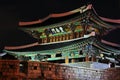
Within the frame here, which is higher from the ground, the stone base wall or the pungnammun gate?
the pungnammun gate

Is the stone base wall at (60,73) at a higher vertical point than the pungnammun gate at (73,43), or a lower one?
lower

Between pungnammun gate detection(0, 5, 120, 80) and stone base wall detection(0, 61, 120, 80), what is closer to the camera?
stone base wall detection(0, 61, 120, 80)

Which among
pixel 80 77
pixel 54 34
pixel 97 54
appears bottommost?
pixel 80 77

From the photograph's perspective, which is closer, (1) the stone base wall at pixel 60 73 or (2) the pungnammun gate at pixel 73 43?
(1) the stone base wall at pixel 60 73

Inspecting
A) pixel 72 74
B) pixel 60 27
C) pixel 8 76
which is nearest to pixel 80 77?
pixel 72 74

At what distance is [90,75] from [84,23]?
398 inches

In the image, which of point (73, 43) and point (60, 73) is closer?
point (60, 73)

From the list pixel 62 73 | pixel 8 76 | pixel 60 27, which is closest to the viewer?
pixel 8 76

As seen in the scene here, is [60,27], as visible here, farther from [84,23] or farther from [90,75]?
[90,75]

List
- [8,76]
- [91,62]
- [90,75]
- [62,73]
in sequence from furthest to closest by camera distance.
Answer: [91,62]
[90,75]
[62,73]
[8,76]

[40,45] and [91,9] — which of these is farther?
[40,45]

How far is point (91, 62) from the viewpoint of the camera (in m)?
23.3

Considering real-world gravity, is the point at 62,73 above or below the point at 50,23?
below

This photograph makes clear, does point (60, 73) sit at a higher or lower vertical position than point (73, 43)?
lower
